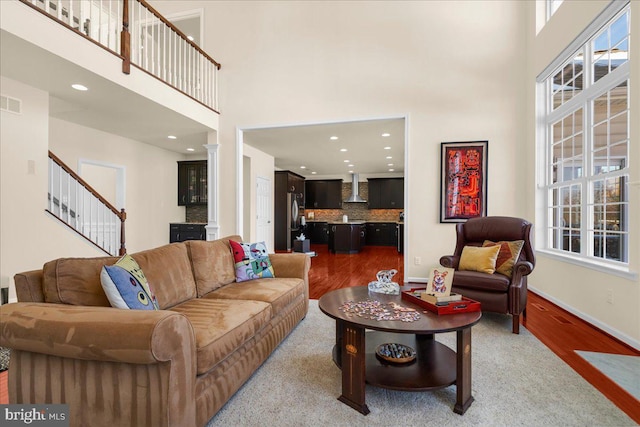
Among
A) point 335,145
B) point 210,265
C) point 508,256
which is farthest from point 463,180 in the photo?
point 210,265

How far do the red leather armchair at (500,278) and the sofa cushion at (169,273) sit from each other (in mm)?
2407

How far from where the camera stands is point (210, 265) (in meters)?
2.61

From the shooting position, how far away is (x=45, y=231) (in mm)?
3820

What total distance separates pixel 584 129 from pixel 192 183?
699cm

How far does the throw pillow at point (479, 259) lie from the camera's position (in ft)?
10.3

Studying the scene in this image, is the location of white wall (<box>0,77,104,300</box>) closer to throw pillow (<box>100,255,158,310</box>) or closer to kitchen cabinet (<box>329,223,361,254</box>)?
throw pillow (<box>100,255,158,310</box>)

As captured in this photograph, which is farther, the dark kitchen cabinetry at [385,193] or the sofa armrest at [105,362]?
the dark kitchen cabinetry at [385,193]

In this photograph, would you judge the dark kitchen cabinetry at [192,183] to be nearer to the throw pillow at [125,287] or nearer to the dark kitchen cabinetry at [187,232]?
the dark kitchen cabinetry at [187,232]

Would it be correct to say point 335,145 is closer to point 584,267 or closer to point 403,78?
point 403,78

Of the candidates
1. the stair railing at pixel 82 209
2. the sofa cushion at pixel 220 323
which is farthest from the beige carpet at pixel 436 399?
the stair railing at pixel 82 209

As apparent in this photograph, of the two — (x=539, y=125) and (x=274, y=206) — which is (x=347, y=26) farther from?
(x=274, y=206)

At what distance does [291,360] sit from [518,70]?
4756 mm

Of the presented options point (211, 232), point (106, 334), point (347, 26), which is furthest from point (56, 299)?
point (347, 26)

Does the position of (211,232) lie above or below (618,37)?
below
